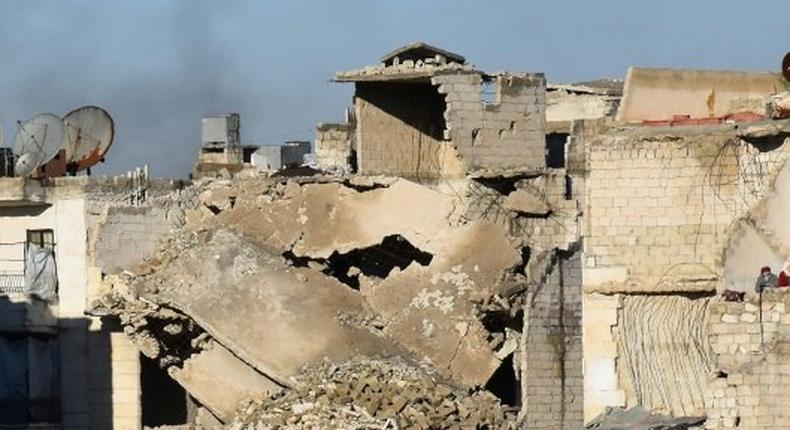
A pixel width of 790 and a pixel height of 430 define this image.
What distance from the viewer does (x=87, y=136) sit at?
135 feet

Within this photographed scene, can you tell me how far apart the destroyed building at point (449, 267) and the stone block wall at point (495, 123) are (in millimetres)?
28

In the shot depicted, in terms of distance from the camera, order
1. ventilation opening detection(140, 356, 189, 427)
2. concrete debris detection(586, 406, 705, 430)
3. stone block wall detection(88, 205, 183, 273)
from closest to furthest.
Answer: concrete debris detection(586, 406, 705, 430)
stone block wall detection(88, 205, 183, 273)
ventilation opening detection(140, 356, 189, 427)

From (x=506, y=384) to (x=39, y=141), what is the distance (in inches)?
326

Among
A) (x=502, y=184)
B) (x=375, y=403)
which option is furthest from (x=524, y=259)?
(x=375, y=403)

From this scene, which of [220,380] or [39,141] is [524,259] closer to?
[220,380]

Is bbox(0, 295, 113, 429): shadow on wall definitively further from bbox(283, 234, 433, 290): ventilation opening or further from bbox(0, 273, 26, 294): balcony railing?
bbox(283, 234, 433, 290): ventilation opening

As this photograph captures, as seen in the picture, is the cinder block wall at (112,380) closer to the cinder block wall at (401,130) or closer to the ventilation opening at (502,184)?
the cinder block wall at (401,130)

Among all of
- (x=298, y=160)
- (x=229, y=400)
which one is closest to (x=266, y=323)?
(x=229, y=400)

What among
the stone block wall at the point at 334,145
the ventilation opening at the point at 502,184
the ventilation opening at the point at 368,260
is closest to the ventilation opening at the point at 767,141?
the ventilation opening at the point at 502,184

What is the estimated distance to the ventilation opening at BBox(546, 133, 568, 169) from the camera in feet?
132

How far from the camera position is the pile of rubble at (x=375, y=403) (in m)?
32.3

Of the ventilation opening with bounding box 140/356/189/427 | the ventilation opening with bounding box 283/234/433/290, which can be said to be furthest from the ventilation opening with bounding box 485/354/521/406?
the ventilation opening with bounding box 140/356/189/427

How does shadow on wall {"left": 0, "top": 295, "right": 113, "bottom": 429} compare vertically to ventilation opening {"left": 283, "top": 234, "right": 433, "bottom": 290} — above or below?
below

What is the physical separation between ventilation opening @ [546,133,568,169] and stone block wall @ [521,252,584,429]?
5550 millimetres
